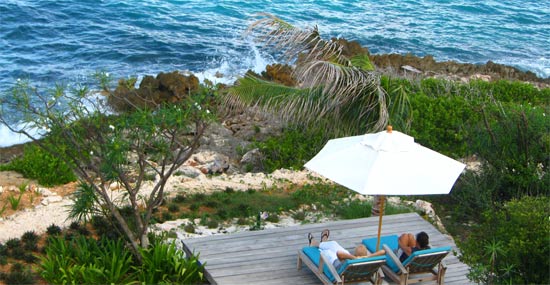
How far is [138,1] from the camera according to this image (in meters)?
43.8

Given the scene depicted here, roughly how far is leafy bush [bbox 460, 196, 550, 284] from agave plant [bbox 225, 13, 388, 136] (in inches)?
229

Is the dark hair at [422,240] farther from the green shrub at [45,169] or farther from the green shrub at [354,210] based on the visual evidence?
the green shrub at [45,169]

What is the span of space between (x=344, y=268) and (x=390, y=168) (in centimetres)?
145

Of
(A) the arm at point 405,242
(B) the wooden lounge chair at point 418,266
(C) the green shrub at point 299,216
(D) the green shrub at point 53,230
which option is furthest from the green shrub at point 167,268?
(C) the green shrub at point 299,216

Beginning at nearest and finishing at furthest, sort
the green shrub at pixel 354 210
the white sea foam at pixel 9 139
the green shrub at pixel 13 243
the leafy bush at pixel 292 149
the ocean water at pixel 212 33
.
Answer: the green shrub at pixel 13 243, the green shrub at pixel 354 210, the leafy bush at pixel 292 149, the white sea foam at pixel 9 139, the ocean water at pixel 212 33

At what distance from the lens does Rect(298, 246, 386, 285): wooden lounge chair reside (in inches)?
352

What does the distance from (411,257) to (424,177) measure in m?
1.05

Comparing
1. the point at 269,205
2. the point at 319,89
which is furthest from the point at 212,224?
the point at 319,89

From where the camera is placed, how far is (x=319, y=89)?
15086 mm

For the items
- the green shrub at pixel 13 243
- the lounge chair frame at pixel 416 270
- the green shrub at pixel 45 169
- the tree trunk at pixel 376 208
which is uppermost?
the lounge chair frame at pixel 416 270

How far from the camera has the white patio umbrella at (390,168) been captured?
9328 millimetres

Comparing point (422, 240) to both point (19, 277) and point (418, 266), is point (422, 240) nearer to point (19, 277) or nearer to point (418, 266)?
point (418, 266)

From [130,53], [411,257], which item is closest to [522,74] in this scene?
[130,53]

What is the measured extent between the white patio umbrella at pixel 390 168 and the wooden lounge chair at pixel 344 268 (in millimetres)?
833
